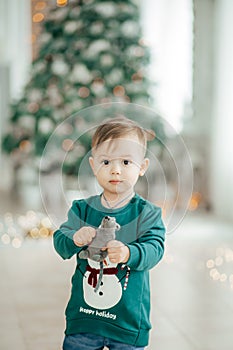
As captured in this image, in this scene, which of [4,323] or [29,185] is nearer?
[4,323]

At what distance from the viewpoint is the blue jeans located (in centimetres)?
134

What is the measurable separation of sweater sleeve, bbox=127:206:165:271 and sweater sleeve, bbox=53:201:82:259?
133 millimetres

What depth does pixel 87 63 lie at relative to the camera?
193 inches

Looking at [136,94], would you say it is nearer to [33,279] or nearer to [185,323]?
[33,279]

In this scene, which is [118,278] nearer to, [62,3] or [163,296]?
[163,296]

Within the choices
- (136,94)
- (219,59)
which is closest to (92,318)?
(136,94)

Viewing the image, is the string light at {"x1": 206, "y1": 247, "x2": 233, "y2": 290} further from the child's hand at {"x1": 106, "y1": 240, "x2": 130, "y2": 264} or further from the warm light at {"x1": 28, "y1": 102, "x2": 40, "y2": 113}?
the warm light at {"x1": 28, "y1": 102, "x2": 40, "y2": 113}

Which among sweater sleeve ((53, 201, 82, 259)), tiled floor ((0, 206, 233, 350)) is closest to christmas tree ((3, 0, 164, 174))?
tiled floor ((0, 206, 233, 350))

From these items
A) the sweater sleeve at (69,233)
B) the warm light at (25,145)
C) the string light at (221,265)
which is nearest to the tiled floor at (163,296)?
the string light at (221,265)

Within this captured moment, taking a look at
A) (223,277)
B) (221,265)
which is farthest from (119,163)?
(221,265)

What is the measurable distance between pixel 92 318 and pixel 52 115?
3.75m

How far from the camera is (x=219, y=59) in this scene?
5.03 m

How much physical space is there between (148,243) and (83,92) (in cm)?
371

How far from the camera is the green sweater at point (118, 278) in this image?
1299 mm
